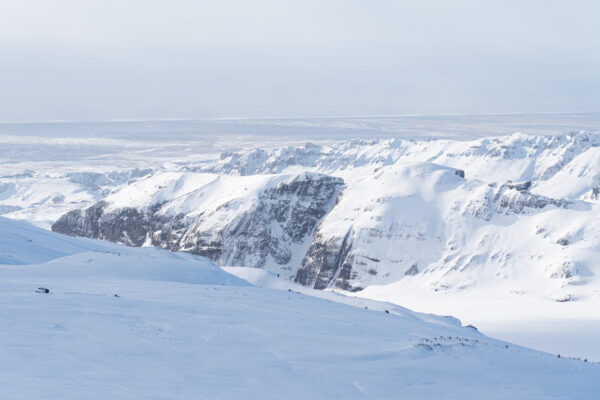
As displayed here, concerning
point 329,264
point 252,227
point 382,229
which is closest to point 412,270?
point 382,229

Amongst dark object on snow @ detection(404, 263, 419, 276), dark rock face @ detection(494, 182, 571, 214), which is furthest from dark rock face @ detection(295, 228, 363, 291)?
dark rock face @ detection(494, 182, 571, 214)

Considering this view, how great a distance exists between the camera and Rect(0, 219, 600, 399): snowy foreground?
47.0 feet

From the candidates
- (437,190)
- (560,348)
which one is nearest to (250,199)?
(437,190)

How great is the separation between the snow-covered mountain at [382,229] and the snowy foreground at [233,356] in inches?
3528

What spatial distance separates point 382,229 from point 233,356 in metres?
114

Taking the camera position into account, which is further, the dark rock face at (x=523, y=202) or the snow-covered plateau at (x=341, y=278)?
the dark rock face at (x=523, y=202)

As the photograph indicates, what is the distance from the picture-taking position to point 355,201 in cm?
14225

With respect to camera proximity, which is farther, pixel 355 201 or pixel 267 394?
pixel 355 201

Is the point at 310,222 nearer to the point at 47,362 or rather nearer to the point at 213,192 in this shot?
the point at 213,192

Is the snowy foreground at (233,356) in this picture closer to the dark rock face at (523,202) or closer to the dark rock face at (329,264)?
the dark rock face at (329,264)

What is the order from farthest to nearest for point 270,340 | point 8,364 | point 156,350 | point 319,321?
1. point 319,321
2. point 270,340
3. point 156,350
4. point 8,364

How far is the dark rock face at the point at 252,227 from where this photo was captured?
145 metres

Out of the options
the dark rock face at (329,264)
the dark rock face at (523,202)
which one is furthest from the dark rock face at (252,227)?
the dark rock face at (523,202)

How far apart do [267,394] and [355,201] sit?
12838cm
